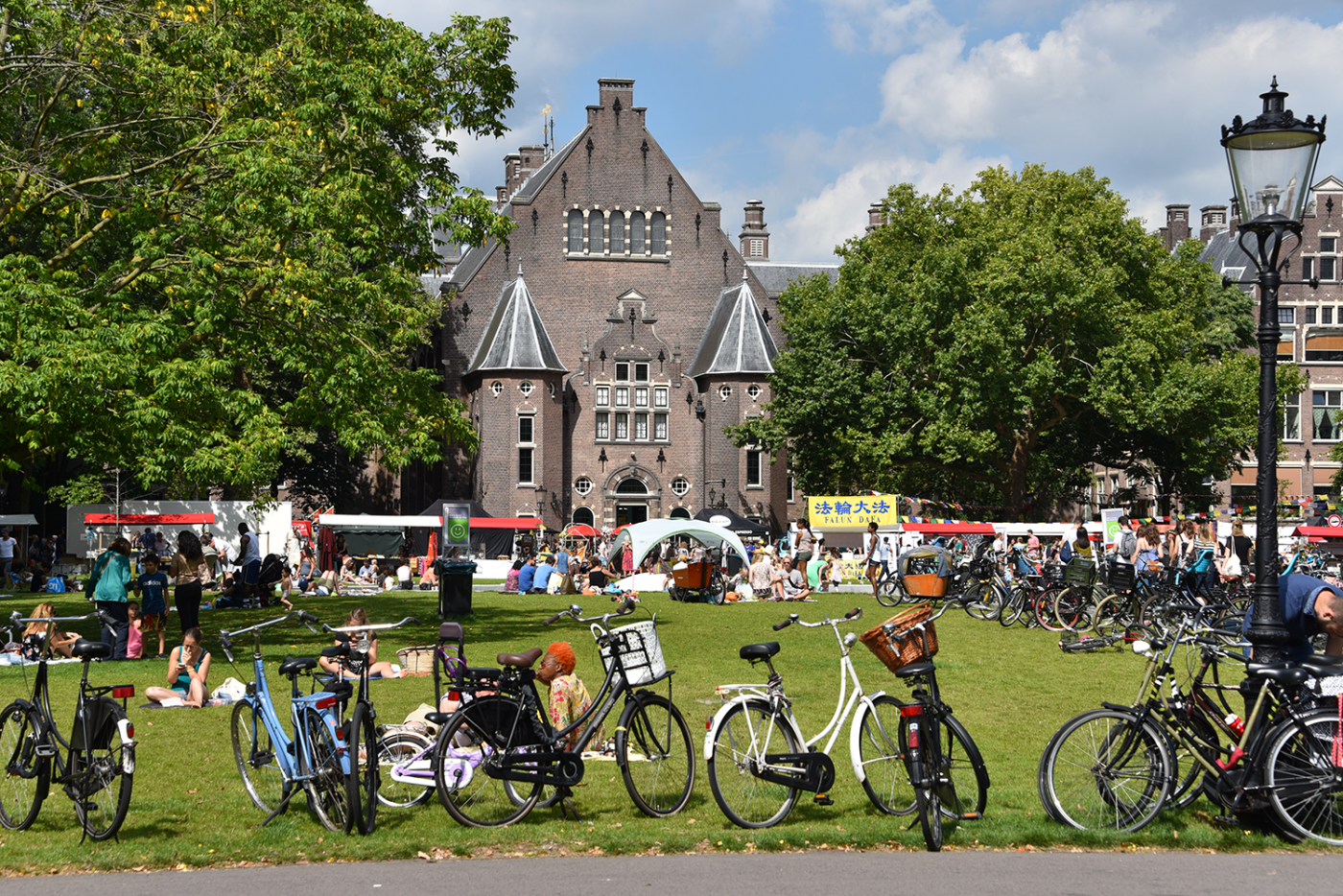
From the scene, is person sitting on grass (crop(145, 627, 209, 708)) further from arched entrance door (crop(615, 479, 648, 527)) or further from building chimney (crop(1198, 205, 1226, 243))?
building chimney (crop(1198, 205, 1226, 243))

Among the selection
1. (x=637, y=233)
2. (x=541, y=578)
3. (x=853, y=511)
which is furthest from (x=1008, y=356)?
(x=637, y=233)

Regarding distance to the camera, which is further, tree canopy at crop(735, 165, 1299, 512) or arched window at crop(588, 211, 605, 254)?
arched window at crop(588, 211, 605, 254)

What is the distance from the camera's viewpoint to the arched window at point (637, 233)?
52906 millimetres

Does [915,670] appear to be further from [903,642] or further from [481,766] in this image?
[481,766]

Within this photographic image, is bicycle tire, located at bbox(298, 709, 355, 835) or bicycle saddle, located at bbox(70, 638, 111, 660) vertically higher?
bicycle saddle, located at bbox(70, 638, 111, 660)

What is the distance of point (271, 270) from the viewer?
15820 mm

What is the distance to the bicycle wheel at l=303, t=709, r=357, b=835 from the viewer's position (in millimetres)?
7074

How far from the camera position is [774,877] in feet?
20.6

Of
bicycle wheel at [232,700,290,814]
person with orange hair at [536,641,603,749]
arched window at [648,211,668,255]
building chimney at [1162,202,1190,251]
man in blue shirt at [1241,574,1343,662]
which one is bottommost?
bicycle wheel at [232,700,290,814]

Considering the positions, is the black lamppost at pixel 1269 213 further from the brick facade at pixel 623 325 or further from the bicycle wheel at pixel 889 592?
the brick facade at pixel 623 325

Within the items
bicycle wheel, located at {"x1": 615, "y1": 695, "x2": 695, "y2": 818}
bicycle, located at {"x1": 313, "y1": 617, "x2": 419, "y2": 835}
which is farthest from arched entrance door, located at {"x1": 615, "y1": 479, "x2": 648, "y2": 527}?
bicycle, located at {"x1": 313, "y1": 617, "x2": 419, "y2": 835}

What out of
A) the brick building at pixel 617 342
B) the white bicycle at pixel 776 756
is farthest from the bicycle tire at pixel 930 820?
the brick building at pixel 617 342

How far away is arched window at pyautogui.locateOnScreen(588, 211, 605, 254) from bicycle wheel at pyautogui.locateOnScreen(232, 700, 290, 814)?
45839 millimetres

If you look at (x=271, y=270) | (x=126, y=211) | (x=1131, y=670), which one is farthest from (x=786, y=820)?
(x=126, y=211)
